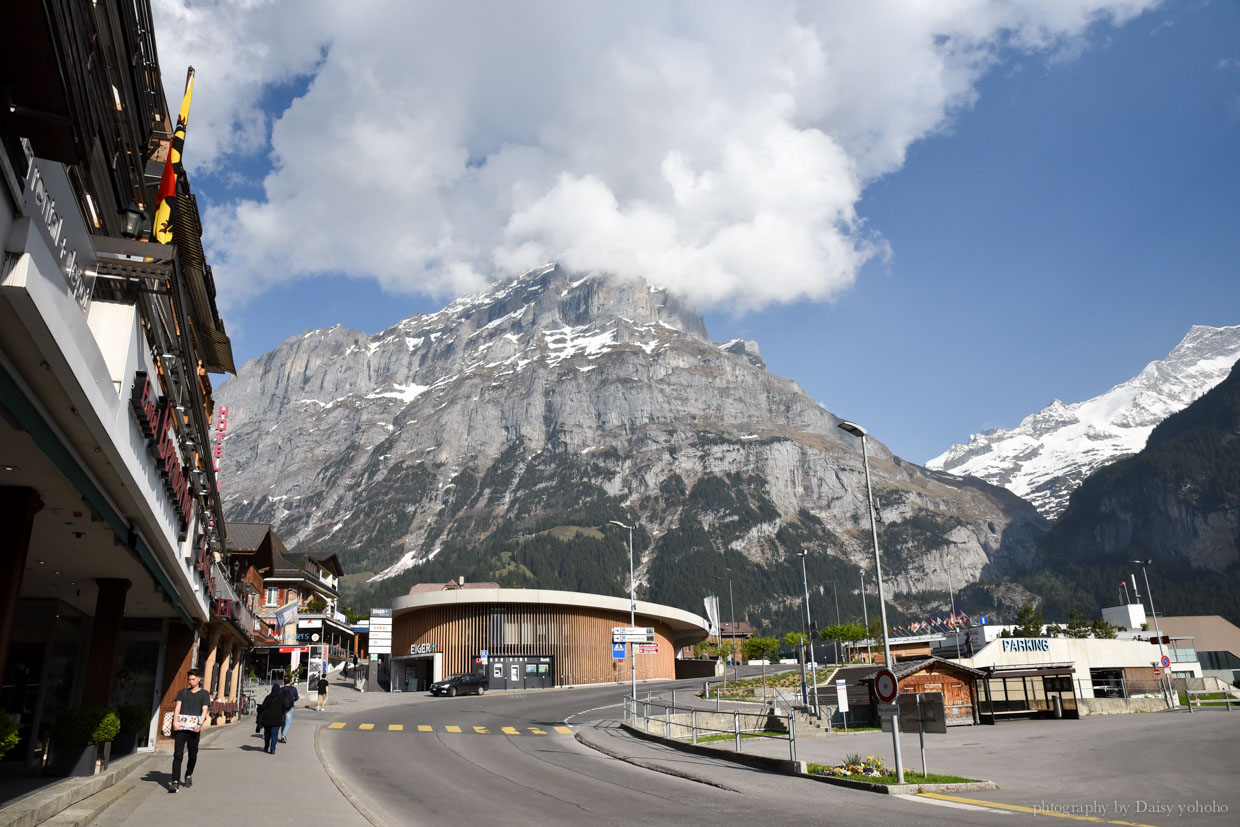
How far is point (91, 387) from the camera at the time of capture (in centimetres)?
812

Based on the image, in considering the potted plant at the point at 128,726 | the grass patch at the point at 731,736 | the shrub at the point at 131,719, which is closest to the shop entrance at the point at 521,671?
the grass patch at the point at 731,736

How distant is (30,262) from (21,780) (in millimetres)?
12107

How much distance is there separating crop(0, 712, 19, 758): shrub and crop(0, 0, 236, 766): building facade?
4.19 ft

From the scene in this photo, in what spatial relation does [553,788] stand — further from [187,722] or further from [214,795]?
[187,722]

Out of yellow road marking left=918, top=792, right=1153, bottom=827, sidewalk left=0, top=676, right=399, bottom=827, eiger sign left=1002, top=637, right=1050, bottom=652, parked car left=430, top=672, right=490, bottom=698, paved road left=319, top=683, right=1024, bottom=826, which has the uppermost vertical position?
eiger sign left=1002, top=637, right=1050, bottom=652

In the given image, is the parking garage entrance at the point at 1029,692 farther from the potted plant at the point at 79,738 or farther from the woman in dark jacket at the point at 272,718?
the potted plant at the point at 79,738

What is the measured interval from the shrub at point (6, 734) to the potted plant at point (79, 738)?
541 cm

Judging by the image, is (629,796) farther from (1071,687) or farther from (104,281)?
(1071,687)

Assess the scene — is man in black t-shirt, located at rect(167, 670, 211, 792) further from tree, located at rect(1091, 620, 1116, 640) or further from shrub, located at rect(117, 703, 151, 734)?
tree, located at rect(1091, 620, 1116, 640)

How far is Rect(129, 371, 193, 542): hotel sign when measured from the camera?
10.9 m

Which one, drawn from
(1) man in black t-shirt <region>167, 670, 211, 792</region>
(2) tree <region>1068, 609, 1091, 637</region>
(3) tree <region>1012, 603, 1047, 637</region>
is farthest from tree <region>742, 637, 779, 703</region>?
(1) man in black t-shirt <region>167, 670, 211, 792</region>

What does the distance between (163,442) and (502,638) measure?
193 ft

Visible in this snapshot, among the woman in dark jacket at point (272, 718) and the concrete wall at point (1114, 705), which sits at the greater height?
the woman in dark jacket at point (272, 718)

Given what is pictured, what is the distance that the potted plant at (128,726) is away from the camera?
17828 mm
